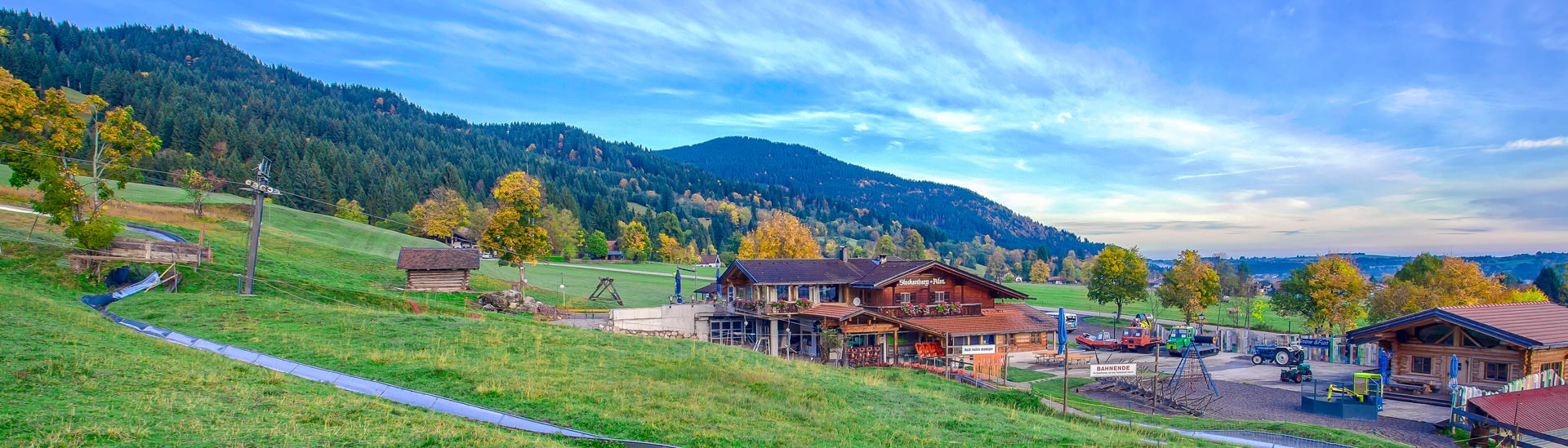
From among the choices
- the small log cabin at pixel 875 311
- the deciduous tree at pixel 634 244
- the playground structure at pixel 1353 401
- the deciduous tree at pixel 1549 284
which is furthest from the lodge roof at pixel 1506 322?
the deciduous tree at pixel 634 244

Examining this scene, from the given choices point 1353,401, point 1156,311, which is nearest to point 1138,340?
point 1353,401

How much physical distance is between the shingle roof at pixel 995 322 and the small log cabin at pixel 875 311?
6 centimetres

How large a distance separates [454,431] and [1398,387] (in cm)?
3309

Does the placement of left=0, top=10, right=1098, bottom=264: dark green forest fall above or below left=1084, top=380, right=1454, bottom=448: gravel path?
above

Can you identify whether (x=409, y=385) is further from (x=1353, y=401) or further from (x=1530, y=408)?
(x=1530, y=408)

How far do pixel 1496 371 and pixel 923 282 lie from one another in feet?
78.5

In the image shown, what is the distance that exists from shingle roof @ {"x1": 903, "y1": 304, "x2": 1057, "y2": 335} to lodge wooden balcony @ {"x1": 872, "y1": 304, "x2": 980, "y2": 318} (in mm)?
307

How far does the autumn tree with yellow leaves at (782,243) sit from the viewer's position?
65.7 meters

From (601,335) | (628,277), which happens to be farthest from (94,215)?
(628,277)

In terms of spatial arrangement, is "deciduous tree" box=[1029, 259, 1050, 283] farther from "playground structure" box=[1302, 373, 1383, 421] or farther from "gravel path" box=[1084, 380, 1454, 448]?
"playground structure" box=[1302, 373, 1383, 421]

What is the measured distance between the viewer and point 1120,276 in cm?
5794

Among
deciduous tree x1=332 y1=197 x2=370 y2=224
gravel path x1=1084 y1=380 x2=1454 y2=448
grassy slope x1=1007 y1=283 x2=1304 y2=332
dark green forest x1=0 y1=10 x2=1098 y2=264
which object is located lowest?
grassy slope x1=1007 y1=283 x2=1304 y2=332

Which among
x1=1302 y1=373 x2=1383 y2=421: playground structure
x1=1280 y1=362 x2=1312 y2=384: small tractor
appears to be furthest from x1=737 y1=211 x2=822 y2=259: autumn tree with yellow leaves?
x1=1302 y1=373 x2=1383 y2=421: playground structure

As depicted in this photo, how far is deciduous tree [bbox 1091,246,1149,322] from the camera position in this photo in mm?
57438
